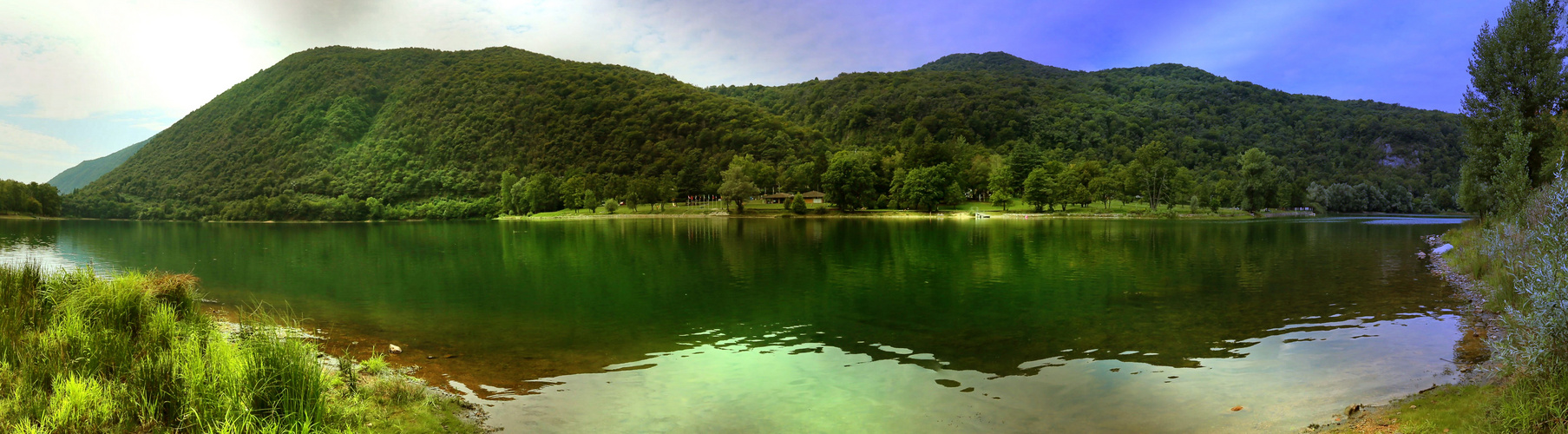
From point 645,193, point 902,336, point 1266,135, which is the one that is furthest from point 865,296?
point 1266,135

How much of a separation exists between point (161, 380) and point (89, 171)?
243771 millimetres

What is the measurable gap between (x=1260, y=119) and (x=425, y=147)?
238 m

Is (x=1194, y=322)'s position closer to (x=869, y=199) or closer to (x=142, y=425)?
(x=142, y=425)

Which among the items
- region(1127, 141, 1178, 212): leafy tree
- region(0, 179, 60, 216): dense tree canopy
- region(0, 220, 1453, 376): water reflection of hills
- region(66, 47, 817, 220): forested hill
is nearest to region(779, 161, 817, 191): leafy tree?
region(66, 47, 817, 220): forested hill

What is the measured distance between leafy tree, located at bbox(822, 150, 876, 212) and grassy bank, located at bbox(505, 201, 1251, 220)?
7.94 feet

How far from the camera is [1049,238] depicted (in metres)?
46.2

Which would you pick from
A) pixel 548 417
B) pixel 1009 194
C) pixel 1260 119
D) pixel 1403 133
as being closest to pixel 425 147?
pixel 1009 194

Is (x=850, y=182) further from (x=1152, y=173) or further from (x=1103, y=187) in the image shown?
(x=1152, y=173)

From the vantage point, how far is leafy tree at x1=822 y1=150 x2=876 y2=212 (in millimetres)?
110625

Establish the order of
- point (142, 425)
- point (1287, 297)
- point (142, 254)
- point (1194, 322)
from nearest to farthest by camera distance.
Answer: point (142, 425)
point (1194, 322)
point (1287, 297)
point (142, 254)

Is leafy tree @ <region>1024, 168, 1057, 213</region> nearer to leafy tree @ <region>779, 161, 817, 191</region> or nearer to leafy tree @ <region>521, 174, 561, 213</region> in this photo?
leafy tree @ <region>779, 161, 817, 191</region>

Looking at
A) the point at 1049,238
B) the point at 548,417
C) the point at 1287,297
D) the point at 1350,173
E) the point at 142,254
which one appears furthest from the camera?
the point at 1350,173

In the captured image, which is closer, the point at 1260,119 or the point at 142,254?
the point at 142,254

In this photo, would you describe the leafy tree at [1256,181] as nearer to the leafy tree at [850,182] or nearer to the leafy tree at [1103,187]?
the leafy tree at [1103,187]
